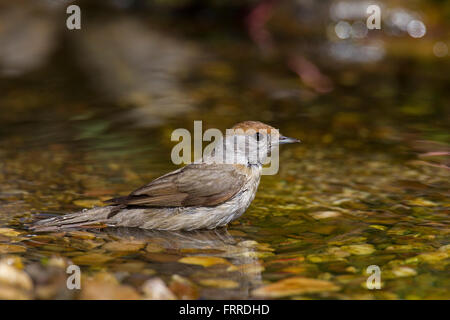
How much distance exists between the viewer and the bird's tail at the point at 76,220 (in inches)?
205

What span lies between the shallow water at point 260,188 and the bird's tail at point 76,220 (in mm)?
73

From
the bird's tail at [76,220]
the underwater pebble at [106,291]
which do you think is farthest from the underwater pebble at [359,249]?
the bird's tail at [76,220]

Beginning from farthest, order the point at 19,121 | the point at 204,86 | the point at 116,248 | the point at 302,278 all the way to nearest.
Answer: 1. the point at 204,86
2. the point at 19,121
3. the point at 116,248
4. the point at 302,278

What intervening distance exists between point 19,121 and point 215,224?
3.95m

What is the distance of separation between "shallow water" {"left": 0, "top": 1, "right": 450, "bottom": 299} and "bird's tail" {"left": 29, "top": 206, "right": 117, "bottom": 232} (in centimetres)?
7

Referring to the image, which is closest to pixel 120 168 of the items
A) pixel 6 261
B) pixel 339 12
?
pixel 6 261

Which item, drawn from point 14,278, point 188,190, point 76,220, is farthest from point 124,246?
point 14,278

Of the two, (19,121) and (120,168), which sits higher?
(19,121)

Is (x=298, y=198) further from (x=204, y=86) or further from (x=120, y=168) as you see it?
(x=204, y=86)

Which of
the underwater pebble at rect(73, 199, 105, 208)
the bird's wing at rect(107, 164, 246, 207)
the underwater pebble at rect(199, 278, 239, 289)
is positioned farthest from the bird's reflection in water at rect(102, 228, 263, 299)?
the underwater pebble at rect(73, 199, 105, 208)

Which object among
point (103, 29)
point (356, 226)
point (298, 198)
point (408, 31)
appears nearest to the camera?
point (356, 226)

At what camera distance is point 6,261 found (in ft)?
15.0

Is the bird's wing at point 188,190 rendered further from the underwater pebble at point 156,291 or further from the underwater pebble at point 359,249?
the underwater pebble at point 156,291
